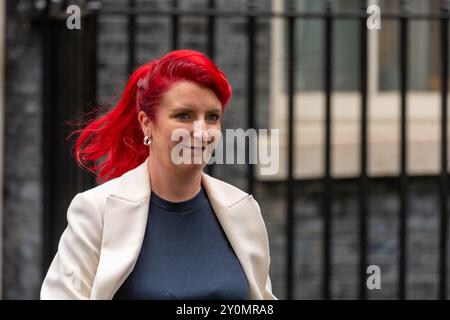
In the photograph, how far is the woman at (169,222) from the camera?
9.92 ft

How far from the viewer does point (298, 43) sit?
24.0 feet

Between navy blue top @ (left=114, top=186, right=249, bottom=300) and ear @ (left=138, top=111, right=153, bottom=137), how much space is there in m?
0.18

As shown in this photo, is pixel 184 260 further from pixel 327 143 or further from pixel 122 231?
pixel 327 143

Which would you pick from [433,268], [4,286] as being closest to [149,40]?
[4,286]

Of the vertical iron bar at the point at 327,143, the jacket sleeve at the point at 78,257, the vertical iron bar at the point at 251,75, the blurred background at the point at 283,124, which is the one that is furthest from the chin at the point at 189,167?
the blurred background at the point at 283,124

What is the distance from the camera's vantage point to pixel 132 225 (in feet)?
10.1

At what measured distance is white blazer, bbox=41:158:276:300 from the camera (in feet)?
9.84

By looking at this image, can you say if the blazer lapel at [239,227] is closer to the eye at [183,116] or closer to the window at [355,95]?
the eye at [183,116]

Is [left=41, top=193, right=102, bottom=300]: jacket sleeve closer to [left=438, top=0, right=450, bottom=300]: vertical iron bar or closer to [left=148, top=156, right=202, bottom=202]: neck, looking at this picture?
[left=148, top=156, right=202, bottom=202]: neck

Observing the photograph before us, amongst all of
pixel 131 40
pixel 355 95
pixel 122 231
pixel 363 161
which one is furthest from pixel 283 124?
pixel 122 231

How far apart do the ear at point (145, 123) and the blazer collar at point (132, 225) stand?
0.08 metres

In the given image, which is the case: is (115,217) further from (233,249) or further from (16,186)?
(16,186)

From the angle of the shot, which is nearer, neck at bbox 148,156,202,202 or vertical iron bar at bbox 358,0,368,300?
neck at bbox 148,156,202,202

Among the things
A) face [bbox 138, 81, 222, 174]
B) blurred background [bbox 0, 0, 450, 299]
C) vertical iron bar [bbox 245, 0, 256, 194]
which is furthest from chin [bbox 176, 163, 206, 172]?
blurred background [bbox 0, 0, 450, 299]
